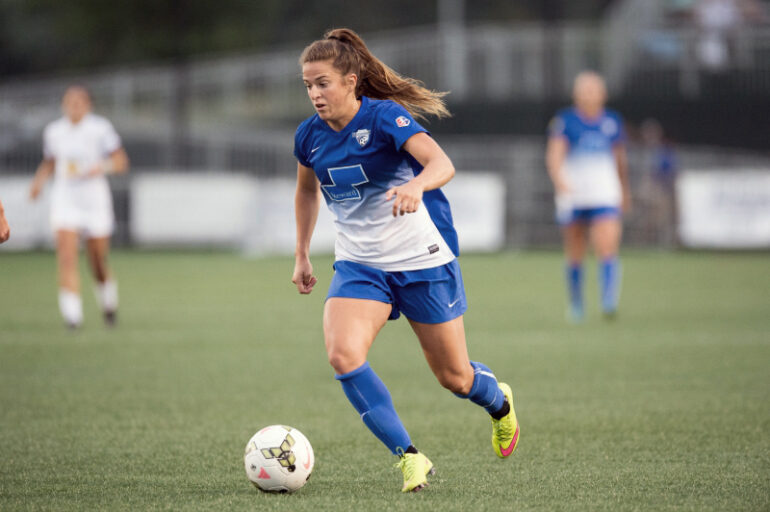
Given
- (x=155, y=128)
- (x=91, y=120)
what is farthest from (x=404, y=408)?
(x=155, y=128)

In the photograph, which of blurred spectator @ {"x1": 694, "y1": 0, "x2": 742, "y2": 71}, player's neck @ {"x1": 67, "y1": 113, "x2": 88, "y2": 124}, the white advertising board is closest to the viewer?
player's neck @ {"x1": 67, "y1": 113, "x2": 88, "y2": 124}

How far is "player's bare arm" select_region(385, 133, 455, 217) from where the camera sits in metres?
4.38

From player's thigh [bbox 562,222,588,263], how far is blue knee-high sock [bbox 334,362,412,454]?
7036 mm

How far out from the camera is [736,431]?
6.15 meters

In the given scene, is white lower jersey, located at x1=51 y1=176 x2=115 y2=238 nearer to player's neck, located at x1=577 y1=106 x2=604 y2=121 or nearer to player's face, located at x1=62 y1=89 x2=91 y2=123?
player's face, located at x1=62 y1=89 x2=91 y2=123

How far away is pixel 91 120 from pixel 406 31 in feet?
117

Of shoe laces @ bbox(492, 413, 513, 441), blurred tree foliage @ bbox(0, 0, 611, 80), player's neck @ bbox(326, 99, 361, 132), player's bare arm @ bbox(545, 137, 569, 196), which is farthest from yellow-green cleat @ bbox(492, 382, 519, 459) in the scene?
blurred tree foliage @ bbox(0, 0, 611, 80)

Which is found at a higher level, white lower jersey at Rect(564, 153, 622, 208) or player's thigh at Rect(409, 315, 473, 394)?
player's thigh at Rect(409, 315, 473, 394)

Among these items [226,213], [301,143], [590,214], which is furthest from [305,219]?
[226,213]

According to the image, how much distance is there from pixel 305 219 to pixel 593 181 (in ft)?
21.9

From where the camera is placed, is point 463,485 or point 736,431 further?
point 736,431

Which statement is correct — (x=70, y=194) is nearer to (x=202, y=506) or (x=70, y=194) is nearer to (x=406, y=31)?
(x=202, y=506)

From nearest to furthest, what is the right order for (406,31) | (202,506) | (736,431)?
(202,506) < (736,431) < (406,31)

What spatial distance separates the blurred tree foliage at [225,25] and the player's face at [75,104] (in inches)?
956
